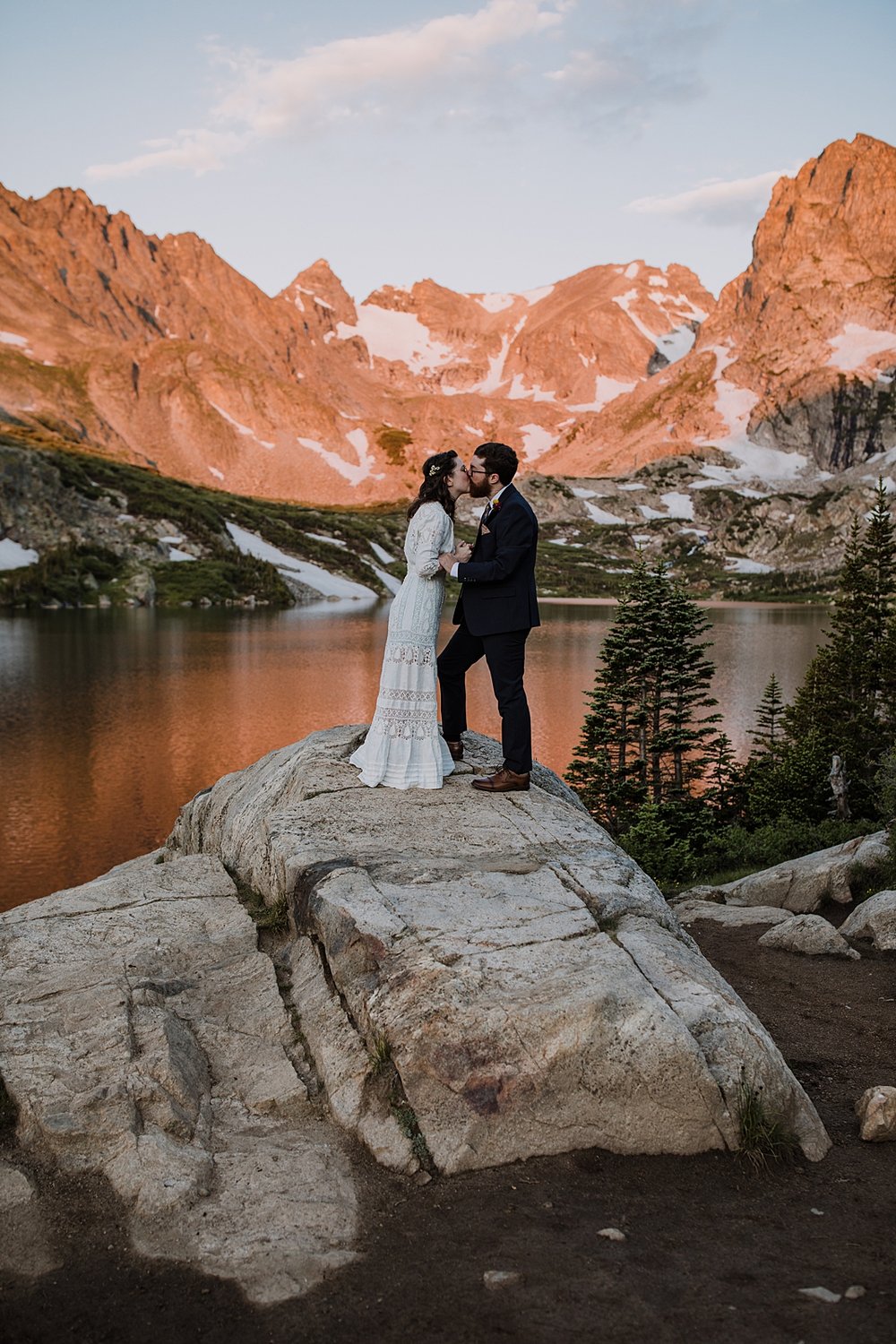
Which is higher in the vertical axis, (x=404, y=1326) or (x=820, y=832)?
(x=404, y=1326)

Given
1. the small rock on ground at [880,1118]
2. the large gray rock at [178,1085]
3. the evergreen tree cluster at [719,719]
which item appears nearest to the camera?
the large gray rock at [178,1085]

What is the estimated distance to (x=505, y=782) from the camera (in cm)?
1051

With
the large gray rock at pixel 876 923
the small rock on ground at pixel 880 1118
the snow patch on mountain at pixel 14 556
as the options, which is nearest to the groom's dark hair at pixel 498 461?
the small rock on ground at pixel 880 1118

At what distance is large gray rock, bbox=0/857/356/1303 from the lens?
5461 mm

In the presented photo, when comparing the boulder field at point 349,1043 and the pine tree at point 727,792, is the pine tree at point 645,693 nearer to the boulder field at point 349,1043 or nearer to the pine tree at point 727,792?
the pine tree at point 727,792

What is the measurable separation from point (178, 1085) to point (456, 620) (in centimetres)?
577

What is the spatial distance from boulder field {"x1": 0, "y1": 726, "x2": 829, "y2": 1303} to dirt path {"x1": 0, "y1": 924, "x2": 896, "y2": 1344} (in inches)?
7.3

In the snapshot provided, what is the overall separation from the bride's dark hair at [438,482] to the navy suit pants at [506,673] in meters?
1.47

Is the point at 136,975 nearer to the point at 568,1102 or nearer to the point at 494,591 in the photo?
the point at 568,1102

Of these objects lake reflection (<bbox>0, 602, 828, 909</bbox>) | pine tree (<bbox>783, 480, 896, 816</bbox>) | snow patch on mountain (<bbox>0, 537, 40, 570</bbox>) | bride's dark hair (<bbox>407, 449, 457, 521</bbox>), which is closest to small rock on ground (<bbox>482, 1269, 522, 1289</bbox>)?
bride's dark hair (<bbox>407, 449, 457, 521</bbox>)

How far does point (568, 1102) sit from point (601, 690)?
2788 cm

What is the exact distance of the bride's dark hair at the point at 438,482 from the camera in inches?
404

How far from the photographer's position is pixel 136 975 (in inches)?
304

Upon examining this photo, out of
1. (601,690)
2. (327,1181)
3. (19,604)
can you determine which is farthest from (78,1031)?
(19,604)
